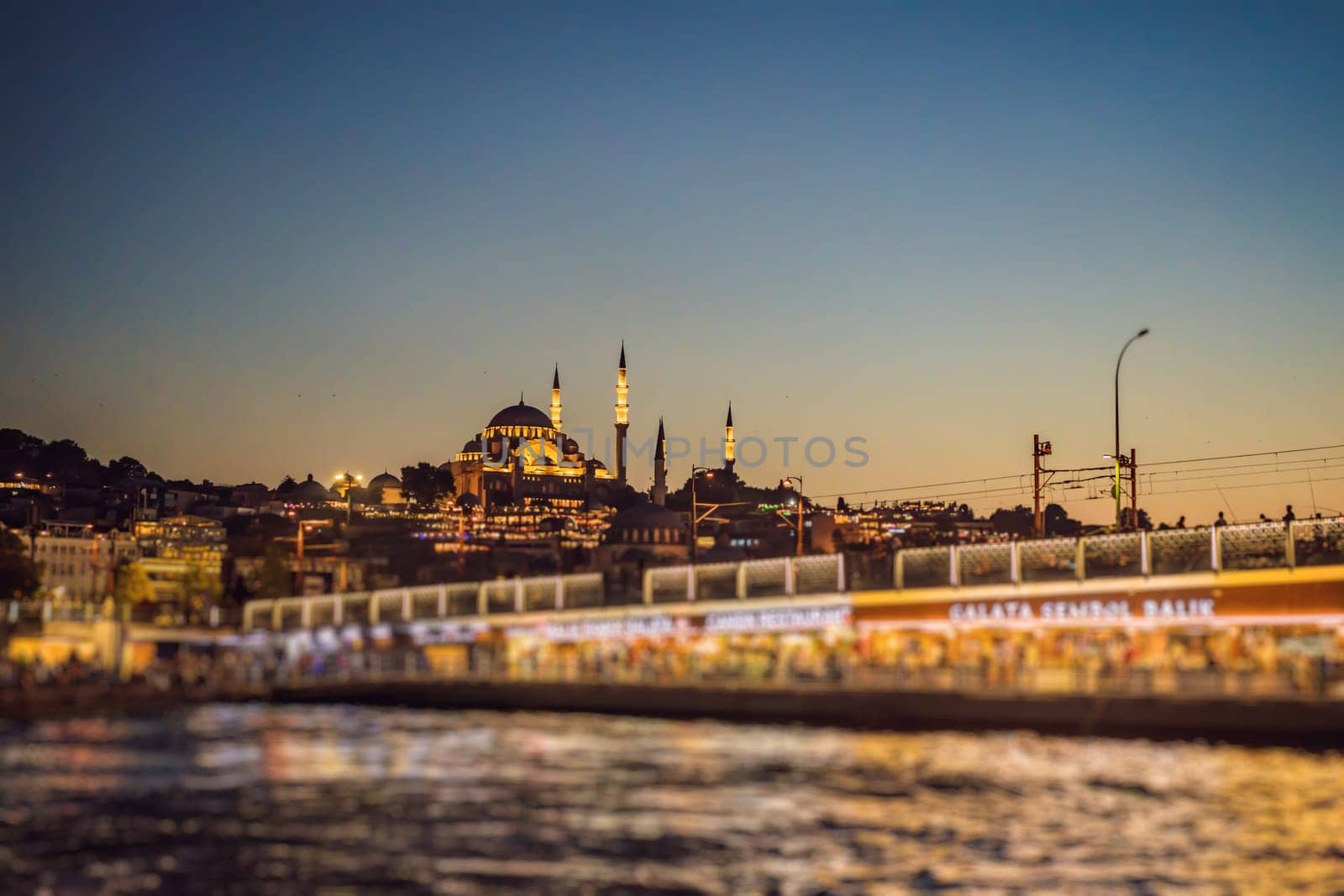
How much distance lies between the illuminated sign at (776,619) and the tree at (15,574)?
59.6m

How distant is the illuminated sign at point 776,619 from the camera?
58938 millimetres

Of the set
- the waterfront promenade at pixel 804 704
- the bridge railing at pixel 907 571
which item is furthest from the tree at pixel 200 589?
the waterfront promenade at pixel 804 704

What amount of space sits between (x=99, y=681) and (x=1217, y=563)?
128 feet

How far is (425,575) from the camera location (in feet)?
516

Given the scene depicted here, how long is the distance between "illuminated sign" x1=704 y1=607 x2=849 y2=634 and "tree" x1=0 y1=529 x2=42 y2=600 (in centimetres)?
5964

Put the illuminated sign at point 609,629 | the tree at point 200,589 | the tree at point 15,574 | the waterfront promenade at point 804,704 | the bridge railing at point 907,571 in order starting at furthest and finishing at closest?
the tree at point 200,589 < the tree at point 15,574 < the illuminated sign at point 609,629 < the bridge railing at point 907,571 < the waterfront promenade at point 804,704

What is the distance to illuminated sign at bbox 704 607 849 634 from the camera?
193 ft

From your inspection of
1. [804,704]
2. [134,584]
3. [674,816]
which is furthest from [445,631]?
[134,584]

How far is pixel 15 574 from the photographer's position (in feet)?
356

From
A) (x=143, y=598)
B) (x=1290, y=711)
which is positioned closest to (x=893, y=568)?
(x=1290, y=711)

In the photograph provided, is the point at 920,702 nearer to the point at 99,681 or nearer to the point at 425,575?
the point at 99,681

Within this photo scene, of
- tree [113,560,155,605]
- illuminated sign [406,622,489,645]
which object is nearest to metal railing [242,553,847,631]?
illuminated sign [406,622,489,645]

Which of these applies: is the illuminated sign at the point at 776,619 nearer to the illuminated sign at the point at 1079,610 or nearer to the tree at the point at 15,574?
the illuminated sign at the point at 1079,610

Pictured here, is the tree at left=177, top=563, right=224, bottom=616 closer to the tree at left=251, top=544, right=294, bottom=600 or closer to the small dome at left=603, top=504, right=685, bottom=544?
the tree at left=251, top=544, right=294, bottom=600
